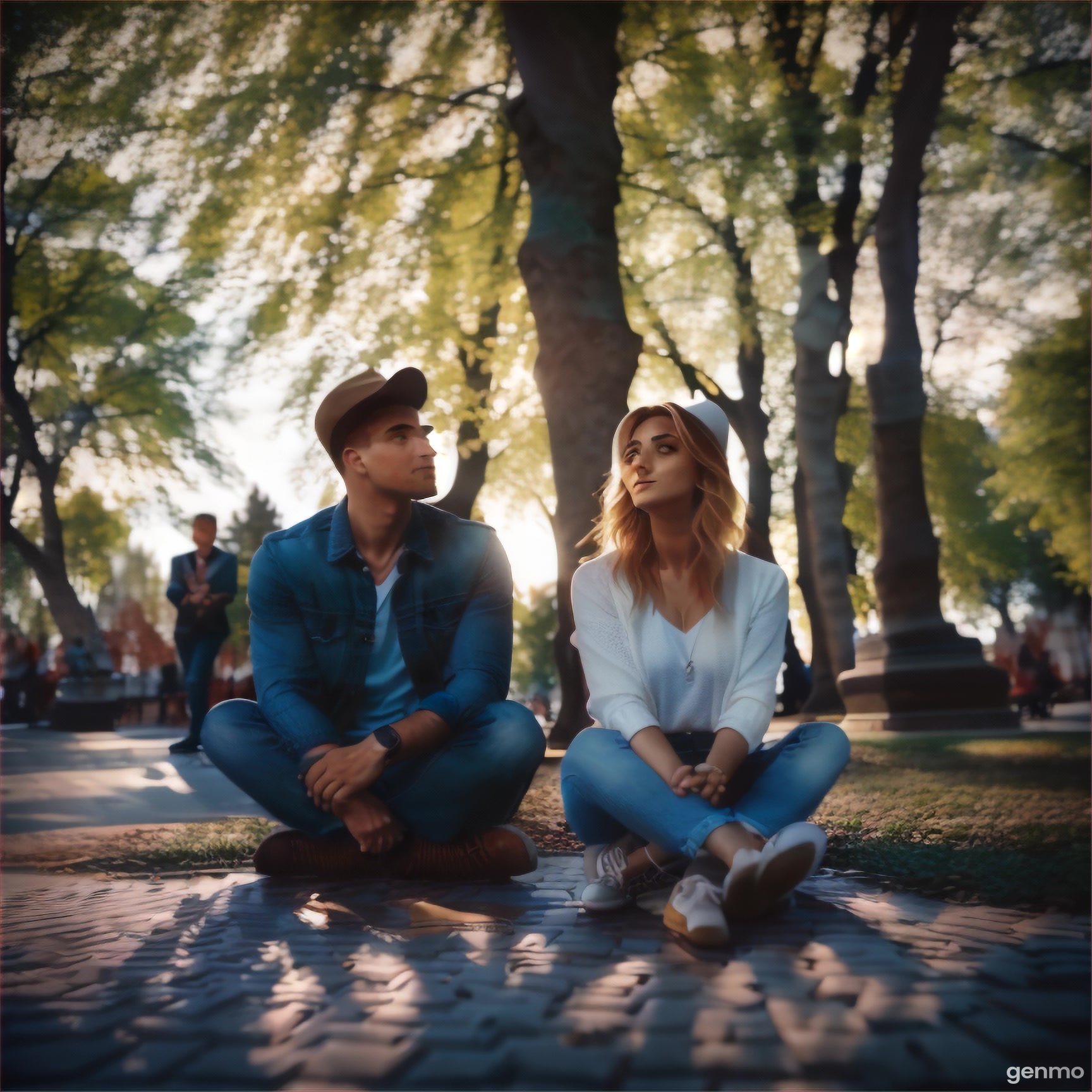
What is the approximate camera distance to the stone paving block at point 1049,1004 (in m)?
1.97

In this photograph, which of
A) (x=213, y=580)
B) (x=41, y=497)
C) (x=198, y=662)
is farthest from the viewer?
(x=41, y=497)

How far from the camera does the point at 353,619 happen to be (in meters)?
3.52

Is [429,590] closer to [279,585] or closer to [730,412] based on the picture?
[279,585]

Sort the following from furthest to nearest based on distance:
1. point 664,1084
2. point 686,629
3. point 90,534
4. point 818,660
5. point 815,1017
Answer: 1. point 90,534
2. point 818,660
3. point 686,629
4. point 815,1017
5. point 664,1084

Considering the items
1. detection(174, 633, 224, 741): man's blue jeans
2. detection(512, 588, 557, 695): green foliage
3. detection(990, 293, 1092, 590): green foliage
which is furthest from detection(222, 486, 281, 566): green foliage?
detection(174, 633, 224, 741): man's blue jeans

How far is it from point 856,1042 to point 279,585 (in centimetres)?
236

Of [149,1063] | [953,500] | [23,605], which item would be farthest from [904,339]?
[23,605]

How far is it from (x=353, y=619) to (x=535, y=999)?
1697 millimetres

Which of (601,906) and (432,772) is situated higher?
(432,772)

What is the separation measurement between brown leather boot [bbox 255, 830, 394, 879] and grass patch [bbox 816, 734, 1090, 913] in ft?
5.72

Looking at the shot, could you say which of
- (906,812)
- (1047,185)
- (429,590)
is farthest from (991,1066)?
(1047,185)

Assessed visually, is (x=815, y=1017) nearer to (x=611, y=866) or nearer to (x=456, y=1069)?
(x=456, y=1069)

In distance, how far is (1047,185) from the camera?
13766 millimetres

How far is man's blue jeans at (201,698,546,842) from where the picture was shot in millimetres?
3418
